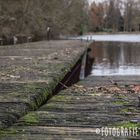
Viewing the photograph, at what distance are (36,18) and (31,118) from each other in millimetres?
37190

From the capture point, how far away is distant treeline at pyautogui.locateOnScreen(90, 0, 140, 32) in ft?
314

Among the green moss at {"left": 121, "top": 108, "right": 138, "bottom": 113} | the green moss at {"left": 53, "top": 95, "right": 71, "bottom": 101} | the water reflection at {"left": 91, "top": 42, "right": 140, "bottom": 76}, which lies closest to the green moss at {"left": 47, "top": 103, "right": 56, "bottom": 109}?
the green moss at {"left": 53, "top": 95, "right": 71, "bottom": 101}

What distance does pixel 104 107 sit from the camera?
535 cm

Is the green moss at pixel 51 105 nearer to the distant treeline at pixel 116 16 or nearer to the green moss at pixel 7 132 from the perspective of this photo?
the green moss at pixel 7 132

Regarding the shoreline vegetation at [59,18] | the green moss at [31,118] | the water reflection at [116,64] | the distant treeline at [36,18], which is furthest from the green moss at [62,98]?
the distant treeline at [36,18]

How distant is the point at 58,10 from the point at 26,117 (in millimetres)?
49050

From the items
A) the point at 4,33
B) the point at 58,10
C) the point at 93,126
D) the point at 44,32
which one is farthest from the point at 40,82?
the point at 58,10

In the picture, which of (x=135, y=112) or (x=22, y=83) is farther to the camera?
(x=22, y=83)

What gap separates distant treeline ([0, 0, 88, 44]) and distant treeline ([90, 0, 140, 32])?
100 feet

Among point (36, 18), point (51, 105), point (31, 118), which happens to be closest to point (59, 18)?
point (36, 18)

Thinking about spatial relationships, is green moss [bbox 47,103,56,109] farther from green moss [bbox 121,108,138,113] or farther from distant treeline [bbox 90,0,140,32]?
distant treeline [bbox 90,0,140,32]

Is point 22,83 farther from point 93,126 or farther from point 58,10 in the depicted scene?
point 58,10

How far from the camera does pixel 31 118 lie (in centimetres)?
459

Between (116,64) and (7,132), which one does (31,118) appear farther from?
(116,64)
